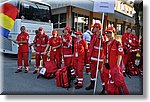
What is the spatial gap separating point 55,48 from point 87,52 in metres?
0.83

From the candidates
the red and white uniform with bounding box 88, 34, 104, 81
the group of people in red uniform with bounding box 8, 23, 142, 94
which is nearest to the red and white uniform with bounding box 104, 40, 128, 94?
the group of people in red uniform with bounding box 8, 23, 142, 94

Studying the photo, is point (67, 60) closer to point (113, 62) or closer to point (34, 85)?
point (34, 85)

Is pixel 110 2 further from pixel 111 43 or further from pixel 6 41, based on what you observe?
pixel 6 41

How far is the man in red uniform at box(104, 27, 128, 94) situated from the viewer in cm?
332

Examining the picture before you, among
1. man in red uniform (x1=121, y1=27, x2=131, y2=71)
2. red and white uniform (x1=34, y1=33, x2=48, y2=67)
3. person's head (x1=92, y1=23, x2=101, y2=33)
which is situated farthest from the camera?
red and white uniform (x1=34, y1=33, x2=48, y2=67)

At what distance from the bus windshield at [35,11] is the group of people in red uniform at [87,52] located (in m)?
0.26

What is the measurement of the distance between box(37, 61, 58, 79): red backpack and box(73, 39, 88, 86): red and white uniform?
68 centimetres

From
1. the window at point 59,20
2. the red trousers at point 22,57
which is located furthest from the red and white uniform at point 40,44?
the window at point 59,20

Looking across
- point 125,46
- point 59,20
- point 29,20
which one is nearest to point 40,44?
point 29,20

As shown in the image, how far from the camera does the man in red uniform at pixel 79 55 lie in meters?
3.80

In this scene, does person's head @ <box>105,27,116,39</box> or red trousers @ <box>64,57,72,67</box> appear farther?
red trousers @ <box>64,57,72,67</box>

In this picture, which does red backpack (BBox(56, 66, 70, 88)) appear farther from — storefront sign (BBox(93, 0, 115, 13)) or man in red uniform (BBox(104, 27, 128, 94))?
storefront sign (BBox(93, 0, 115, 13))

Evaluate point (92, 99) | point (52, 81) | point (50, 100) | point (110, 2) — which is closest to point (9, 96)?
point (50, 100)

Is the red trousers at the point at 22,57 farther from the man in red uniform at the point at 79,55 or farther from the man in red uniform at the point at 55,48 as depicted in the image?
the man in red uniform at the point at 79,55
